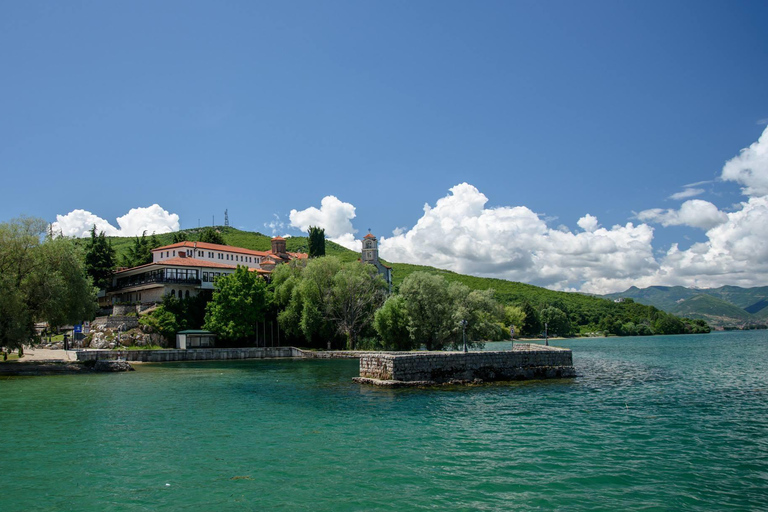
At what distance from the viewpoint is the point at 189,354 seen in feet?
204

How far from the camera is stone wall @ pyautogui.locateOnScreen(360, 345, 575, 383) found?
108ft

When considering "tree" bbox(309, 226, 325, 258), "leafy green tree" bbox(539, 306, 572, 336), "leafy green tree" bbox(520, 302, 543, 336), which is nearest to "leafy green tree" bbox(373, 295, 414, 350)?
"tree" bbox(309, 226, 325, 258)

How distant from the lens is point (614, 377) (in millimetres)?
36688

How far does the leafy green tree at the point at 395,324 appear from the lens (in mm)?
55744

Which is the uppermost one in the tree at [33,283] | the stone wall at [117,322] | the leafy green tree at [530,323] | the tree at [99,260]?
the tree at [99,260]

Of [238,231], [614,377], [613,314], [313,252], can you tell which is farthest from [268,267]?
[613,314]

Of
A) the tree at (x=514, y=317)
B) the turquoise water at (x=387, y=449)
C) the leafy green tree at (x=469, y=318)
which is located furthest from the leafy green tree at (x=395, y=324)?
the tree at (x=514, y=317)

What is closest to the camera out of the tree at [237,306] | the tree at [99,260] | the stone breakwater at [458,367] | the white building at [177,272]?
the stone breakwater at [458,367]

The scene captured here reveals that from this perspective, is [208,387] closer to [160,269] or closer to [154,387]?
[154,387]

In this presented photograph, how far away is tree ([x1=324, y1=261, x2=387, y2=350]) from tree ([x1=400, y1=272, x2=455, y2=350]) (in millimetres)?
12745

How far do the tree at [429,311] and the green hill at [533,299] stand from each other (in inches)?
3728

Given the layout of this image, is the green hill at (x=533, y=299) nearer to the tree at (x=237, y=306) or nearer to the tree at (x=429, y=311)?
the tree at (x=237, y=306)

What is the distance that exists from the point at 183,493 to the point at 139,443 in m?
6.18

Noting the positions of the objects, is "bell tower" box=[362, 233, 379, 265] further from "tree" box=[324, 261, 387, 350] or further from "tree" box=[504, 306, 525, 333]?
"tree" box=[504, 306, 525, 333]
